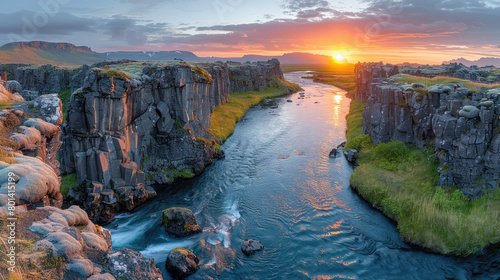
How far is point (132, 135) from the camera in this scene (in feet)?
151

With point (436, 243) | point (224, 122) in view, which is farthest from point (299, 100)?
point (436, 243)

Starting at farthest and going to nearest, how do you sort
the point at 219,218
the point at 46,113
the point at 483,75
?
the point at 483,75, the point at 219,218, the point at 46,113

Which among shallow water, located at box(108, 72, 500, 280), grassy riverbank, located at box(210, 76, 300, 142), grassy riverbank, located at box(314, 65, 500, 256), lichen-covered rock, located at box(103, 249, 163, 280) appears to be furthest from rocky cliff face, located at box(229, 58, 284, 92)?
lichen-covered rock, located at box(103, 249, 163, 280)

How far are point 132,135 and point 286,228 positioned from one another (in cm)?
2775

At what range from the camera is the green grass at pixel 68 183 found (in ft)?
126

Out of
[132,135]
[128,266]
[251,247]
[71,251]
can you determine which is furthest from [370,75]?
[71,251]

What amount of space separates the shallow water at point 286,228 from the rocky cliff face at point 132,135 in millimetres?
3224

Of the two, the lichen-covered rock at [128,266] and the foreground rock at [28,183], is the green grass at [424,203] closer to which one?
the lichen-covered rock at [128,266]

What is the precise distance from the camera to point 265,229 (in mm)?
34312

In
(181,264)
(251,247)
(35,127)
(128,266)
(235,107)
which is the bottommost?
(251,247)

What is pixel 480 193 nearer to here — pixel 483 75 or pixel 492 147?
pixel 492 147

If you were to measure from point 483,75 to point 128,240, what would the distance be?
3043 inches

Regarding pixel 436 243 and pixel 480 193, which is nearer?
pixel 436 243

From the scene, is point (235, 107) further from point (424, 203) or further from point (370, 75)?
point (424, 203)
